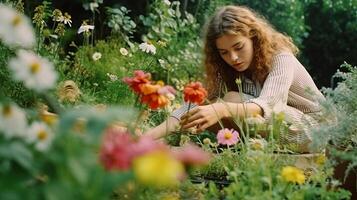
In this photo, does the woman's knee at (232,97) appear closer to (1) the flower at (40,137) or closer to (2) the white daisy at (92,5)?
(1) the flower at (40,137)

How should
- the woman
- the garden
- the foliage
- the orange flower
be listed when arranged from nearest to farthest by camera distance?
the garden
the orange flower
the woman
the foliage

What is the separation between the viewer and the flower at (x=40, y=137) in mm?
938

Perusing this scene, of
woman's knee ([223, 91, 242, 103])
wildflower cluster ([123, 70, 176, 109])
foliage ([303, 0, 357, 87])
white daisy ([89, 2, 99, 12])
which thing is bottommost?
foliage ([303, 0, 357, 87])

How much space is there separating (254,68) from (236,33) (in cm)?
22

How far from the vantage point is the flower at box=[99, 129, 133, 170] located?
0.89 meters

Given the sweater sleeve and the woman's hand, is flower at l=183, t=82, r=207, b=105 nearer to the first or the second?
the woman's hand

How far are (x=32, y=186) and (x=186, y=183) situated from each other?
788 millimetres

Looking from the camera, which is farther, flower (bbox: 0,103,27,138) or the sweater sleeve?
the sweater sleeve

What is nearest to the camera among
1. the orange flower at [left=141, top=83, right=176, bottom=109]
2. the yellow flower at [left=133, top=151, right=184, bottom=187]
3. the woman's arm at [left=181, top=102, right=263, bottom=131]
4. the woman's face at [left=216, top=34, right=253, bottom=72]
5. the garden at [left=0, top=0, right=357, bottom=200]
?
the yellow flower at [left=133, top=151, right=184, bottom=187]

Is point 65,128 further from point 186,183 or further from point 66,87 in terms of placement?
point 66,87

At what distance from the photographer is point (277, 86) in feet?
8.88

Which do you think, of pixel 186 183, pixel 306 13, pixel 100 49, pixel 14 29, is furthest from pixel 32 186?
pixel 306 13

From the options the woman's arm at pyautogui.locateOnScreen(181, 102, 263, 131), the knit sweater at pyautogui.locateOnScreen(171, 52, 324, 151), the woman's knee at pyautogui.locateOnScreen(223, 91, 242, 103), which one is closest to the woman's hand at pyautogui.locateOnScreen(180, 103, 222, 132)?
the woman's arm at pyautogui.locateOnScreen(181, 102, 263, 131)

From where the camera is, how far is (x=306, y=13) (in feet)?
24.8
